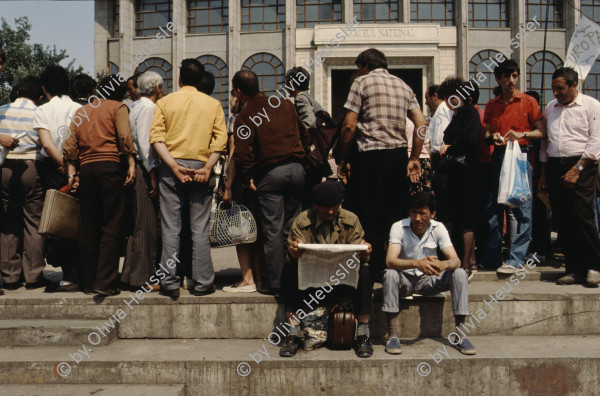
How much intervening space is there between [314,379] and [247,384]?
20.1 inches

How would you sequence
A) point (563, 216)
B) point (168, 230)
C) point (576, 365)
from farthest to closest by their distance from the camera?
point (563, 216) < point (168, 230) < point (576, 365)

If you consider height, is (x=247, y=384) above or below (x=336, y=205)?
below

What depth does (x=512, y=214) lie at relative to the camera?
19.8ft

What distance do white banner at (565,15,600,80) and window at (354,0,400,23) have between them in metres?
21.1

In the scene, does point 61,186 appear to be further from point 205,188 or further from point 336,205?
point 336,205

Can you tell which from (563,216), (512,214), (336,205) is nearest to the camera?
(336,205)

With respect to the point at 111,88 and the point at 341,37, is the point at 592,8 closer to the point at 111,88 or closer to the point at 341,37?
the point at 341,37

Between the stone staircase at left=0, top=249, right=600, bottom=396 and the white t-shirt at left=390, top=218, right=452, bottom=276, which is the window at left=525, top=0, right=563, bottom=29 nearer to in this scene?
the stone staircase at left=0, top=249, right=600, bottom=396

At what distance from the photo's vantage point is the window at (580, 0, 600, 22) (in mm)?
27766

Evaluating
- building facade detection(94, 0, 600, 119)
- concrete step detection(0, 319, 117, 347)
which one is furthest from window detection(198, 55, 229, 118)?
concrete step detection(0, 319, 117, 347)

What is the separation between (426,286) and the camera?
448 cm

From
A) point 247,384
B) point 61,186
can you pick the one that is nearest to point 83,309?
point 61,186

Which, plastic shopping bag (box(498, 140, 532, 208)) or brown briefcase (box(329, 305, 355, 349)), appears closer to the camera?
brown briefcase (box(329, 305, 355, 349))

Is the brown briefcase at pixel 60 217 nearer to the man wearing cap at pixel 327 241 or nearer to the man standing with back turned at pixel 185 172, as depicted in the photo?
the man standing with back turned at pixel 185 172
